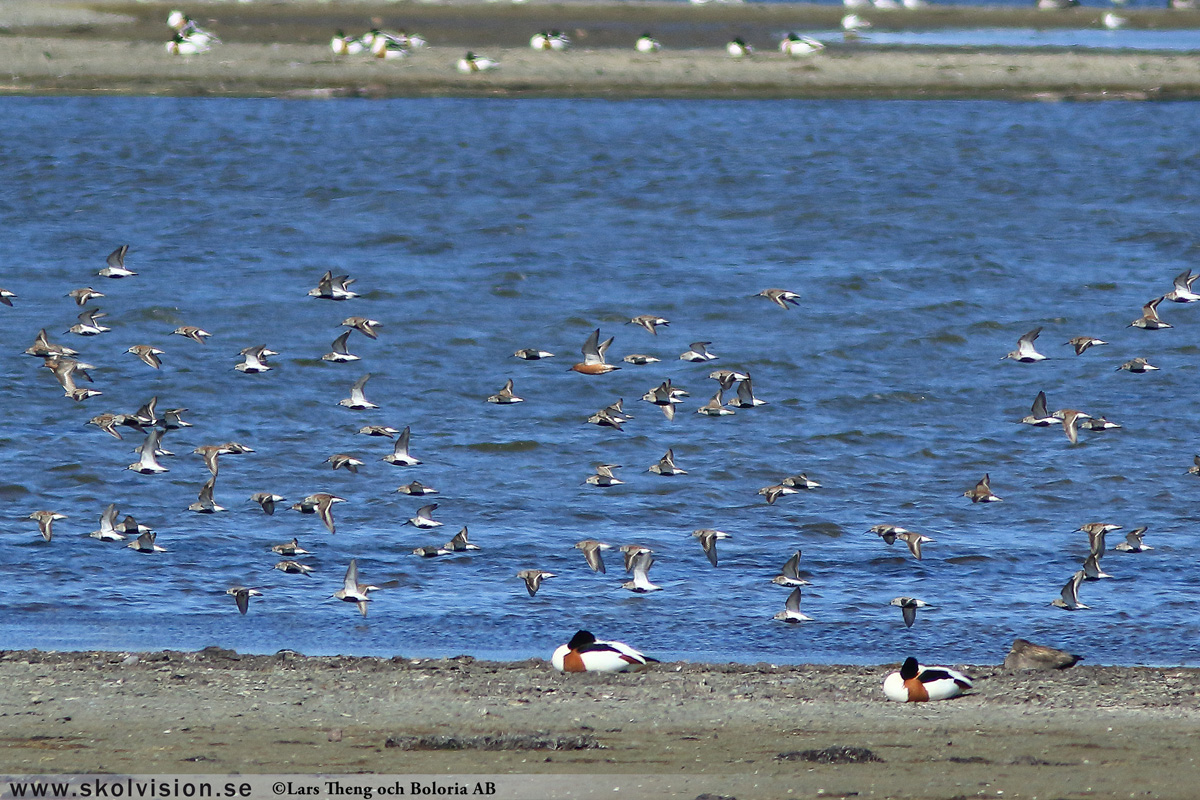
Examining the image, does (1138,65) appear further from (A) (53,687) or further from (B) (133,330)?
(A) (53,687)

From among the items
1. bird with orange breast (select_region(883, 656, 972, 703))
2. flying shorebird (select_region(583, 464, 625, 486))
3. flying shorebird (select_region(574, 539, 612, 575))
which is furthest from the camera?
flying shorebird (select_region(583, 464, 625, 486))

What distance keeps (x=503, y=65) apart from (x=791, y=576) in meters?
33.3

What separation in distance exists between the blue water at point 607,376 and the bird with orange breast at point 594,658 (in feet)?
3.70

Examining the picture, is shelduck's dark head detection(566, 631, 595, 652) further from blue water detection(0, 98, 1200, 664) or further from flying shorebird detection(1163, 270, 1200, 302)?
flying shorebird detection(1163, 270, 1200, 302)

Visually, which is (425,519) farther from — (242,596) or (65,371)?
(65,371)

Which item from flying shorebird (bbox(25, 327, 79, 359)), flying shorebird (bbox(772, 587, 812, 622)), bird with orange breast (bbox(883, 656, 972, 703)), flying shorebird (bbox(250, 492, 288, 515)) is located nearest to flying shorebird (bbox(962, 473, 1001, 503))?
flying shorebird (bbox(772, 587, 812, 622))

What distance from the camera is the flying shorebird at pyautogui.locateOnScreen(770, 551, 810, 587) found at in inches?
552

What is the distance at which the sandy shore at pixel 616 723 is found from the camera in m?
9.73

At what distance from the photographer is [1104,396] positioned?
21.2 meters

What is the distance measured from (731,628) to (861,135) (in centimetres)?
2968

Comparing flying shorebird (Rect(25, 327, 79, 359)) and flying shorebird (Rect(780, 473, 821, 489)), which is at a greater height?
flying shorebird (Rect(25, 327, 79, 359))

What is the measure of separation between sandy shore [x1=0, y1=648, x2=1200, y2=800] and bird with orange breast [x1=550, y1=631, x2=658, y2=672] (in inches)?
4.2

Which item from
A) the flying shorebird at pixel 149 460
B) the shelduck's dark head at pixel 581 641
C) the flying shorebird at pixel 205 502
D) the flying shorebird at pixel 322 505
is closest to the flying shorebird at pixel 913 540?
the shelduck's dark head at pixel 581 641

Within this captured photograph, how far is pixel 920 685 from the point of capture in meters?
11.1
